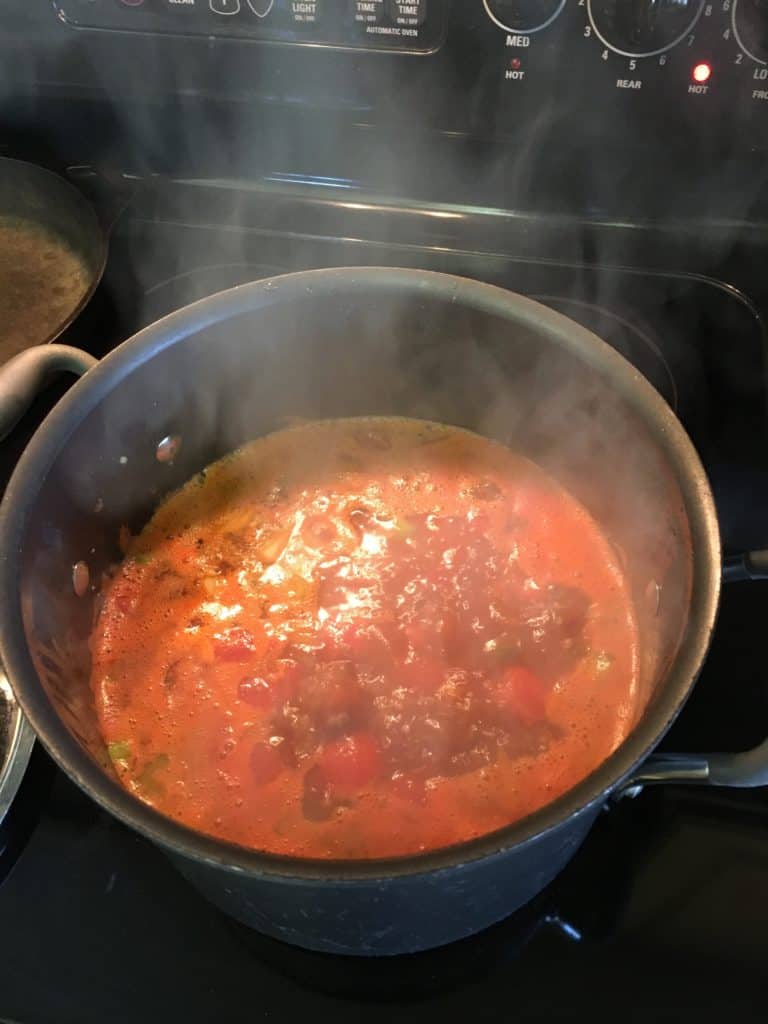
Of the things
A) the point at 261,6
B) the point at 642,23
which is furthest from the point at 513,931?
the point at 261,6

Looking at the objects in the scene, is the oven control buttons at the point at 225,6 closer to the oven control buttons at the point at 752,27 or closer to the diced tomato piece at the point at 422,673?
the oven control buttons at the point at 752,27

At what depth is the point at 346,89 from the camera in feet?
4.13

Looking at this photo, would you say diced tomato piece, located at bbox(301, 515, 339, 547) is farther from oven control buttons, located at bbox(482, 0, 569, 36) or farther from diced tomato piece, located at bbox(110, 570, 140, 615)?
oven control buttons, located at bbox(482, 0, 569, 36)

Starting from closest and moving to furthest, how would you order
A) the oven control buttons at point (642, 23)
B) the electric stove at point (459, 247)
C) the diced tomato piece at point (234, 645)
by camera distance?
the electric stove at point (459, 247) < the oven control buttons at point (642, 23) < the diced tomato piece at point (234, 645)

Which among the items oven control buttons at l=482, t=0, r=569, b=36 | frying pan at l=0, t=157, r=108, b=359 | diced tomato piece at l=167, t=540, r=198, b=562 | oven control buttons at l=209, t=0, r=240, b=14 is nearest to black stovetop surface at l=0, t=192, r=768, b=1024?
diced tomato piece at l=167, t=540, r=198, b=562

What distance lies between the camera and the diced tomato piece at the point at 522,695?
1.20m

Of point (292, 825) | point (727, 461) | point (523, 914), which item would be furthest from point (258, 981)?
point (727, 461)

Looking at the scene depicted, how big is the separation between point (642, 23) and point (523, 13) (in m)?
0.14

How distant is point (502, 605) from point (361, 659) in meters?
0.22

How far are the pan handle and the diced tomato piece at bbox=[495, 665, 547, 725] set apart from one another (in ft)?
0.75

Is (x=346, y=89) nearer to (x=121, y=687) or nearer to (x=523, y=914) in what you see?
(x=121, y=687)

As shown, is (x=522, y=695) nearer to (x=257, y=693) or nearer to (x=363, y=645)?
(x=363, y=645)

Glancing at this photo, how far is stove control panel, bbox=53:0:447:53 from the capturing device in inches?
46.5

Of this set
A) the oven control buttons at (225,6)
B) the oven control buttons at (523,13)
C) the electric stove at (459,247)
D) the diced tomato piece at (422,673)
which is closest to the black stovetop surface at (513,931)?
the electric stove at (459,247)
